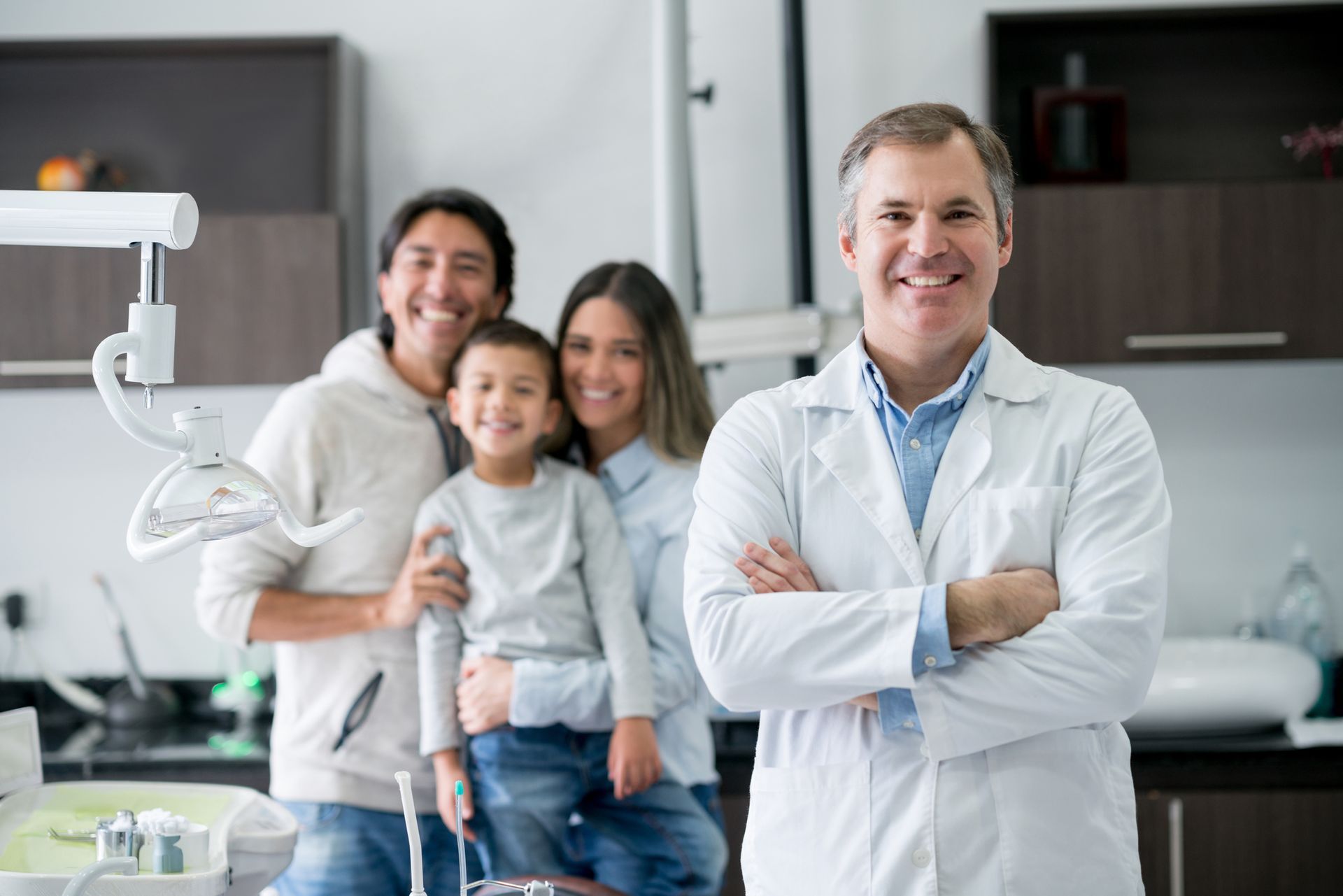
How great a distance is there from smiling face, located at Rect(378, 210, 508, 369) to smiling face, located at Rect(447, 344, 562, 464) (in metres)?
0.11

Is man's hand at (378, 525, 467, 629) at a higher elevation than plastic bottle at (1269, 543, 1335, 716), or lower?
higher

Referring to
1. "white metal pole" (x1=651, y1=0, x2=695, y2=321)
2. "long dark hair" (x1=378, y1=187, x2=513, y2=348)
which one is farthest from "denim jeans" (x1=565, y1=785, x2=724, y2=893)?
"white metal pole" (x1=651, y1=0, x2=695, y2=321)

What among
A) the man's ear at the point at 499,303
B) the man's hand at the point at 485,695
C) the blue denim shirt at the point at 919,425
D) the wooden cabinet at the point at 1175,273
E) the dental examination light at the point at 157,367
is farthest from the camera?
the wooden cabinet at the point at 1175,273

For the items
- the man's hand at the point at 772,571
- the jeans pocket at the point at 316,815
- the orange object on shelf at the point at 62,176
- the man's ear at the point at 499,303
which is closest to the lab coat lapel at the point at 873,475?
the man's hand at the point at 772,571

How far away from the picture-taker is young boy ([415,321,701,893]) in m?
1.83

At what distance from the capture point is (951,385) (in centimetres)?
149

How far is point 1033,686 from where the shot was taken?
1254mm

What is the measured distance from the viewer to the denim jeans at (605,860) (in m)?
1.91

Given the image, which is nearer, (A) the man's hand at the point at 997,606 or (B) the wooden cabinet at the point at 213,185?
(A) the man's hand at the point at 997,606

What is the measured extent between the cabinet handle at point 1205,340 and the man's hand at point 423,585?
1581 millimetres

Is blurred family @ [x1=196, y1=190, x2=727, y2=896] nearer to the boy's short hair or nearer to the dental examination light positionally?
the boy's short hair

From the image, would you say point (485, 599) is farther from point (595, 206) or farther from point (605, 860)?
point (595, 206)

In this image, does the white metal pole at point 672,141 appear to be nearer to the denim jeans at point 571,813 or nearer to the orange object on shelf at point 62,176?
the denim jeans at point 571,813

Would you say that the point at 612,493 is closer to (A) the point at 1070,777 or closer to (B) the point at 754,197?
(A) the point at 1070,777
